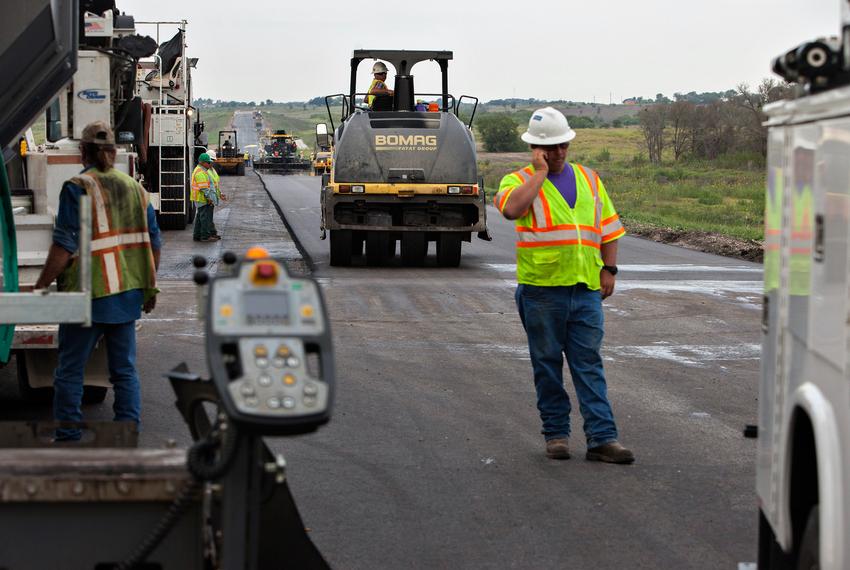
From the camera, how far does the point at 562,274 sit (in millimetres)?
7746

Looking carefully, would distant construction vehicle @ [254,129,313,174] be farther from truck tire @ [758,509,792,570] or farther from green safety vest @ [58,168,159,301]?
truck tire @ [758,509,792,570]

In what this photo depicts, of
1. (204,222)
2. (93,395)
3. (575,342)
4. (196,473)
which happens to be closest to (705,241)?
(204,222)

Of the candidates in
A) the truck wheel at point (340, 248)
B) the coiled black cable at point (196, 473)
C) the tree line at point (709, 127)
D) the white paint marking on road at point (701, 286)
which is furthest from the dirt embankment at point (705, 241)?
the tree line at point (709, 127)

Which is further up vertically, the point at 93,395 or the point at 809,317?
the point at 809,317

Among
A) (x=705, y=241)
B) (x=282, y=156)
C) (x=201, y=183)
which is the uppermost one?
(x=282, y=156)

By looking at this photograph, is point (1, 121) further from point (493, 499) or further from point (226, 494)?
point (226, 494)

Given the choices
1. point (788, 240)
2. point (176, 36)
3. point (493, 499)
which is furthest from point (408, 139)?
point (788, 240)

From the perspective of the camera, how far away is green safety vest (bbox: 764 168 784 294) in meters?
4.42

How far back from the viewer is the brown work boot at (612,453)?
7.75 meters

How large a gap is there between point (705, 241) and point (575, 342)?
17.4 metres

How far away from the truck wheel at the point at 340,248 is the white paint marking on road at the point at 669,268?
2.00 m

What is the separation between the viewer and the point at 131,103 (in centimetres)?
1648

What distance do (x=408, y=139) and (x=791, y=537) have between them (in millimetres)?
16304

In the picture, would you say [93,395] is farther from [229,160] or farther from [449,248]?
[229,160]
